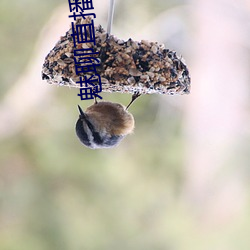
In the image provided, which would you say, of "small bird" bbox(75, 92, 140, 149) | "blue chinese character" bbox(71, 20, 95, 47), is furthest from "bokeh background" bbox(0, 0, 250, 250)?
"blue chinese character" bbox(71, 20, 95, 47)

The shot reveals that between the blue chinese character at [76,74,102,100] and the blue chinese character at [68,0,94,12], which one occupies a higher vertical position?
the blue chinese character at [68,0,94,12]

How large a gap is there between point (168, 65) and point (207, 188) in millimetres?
2124

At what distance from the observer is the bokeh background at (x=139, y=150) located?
2.76 m

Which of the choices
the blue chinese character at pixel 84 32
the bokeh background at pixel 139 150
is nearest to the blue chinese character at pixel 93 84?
the blue chinese character at pixel 84 32

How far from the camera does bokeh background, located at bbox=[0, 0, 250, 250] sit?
2760mm

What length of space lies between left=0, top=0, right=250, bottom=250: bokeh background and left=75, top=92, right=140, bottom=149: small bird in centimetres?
150

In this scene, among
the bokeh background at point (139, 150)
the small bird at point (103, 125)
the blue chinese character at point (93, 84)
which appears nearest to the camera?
the blue chinese character at point (93, 84)

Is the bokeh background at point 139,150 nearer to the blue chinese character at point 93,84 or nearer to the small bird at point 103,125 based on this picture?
the small bird at point 103,125

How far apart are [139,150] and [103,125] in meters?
1.96

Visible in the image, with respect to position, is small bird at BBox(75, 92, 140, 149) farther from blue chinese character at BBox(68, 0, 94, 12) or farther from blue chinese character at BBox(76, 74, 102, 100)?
blue chinese character at BBox(68, 0, 94, 12)

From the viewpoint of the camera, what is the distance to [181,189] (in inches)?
122

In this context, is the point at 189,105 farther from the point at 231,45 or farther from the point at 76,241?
the point at 76,241

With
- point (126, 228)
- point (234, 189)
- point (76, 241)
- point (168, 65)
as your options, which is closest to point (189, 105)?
point (234, 189)

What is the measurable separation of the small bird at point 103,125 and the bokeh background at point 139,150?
4.92ft
